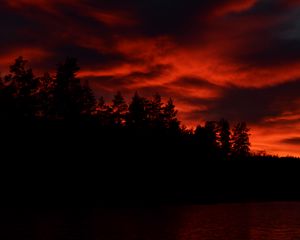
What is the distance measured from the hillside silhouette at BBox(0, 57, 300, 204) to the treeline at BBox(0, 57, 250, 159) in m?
0.16

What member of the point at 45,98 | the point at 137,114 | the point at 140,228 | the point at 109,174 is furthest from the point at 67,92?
the point at 140,228

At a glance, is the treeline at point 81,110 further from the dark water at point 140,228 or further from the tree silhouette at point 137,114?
the dark water at point 140,228

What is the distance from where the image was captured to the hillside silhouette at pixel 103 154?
69.5m

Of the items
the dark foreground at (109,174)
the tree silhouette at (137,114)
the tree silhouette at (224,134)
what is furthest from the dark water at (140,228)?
the tree silhouette at (224,134)

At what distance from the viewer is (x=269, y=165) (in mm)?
124062

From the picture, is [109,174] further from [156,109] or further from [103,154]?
[156,109]

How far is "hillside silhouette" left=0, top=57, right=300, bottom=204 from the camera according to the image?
69.5 meters

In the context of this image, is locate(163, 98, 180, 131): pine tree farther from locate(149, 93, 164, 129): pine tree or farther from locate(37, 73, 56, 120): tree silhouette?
locate(37, 73, 56, 120): tree silhouette

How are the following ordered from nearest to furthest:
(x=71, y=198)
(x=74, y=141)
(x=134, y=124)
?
1. (x=71, y=198)
2. (x=74, y=141)
3. (x=134, y=124)

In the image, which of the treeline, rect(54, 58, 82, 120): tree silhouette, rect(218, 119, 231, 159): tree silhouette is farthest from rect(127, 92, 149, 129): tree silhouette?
rect(218, 119, 231, 159): tree silhouette

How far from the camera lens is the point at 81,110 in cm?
8988

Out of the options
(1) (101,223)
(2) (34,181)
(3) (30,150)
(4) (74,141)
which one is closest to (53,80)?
(4) (74,141)

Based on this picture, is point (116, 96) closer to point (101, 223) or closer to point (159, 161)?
point (159, 161)

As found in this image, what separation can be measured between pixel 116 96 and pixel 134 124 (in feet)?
29.5
